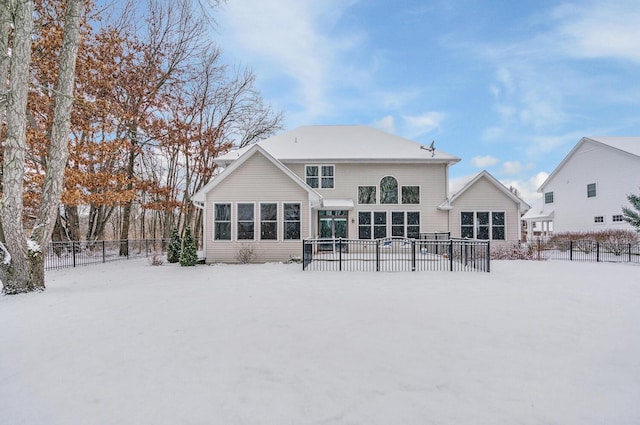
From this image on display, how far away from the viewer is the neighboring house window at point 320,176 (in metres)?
17.7

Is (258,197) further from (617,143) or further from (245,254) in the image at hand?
(617,143)

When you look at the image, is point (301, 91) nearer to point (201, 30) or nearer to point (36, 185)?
point (201, 30)

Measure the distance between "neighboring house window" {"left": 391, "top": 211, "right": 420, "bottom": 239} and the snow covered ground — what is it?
10.4m

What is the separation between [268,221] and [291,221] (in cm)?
102

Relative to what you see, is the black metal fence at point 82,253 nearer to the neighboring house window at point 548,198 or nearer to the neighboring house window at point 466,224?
the neighboring house window at point 466,224

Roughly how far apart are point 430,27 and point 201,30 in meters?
13.9

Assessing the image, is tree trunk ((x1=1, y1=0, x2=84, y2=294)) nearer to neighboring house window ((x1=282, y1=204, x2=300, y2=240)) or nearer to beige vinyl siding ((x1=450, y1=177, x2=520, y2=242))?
neighboring house window ((x1=282, y1=204, x2=300, y2=240))

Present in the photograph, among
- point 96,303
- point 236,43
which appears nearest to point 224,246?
point 96,303

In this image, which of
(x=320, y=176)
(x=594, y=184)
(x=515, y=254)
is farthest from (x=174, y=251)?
(x=594, y=184)

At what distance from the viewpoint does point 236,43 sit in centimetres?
1266

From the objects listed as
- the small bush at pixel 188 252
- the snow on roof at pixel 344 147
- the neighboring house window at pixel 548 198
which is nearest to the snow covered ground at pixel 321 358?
the small bush at pixel 188 252

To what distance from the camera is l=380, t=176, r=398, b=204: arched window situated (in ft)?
58.3

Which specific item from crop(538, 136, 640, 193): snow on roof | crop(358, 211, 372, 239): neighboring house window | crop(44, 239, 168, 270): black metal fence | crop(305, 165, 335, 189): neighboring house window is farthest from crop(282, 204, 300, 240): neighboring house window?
crop(538, 136, 640, 193): snow on roof

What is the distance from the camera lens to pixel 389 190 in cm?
1780
